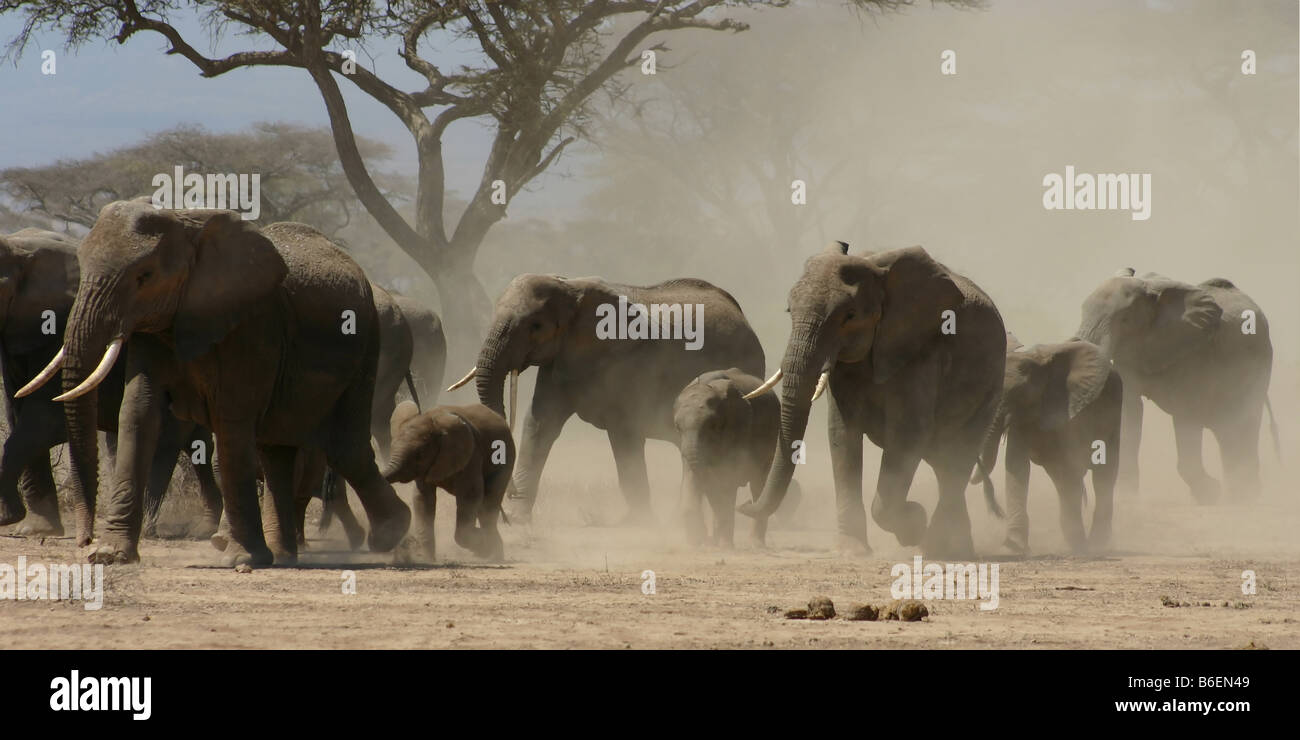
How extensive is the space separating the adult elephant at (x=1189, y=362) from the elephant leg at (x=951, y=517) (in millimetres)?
6375

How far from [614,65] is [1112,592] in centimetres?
1942

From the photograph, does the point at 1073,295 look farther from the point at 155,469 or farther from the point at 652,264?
the point at 155,469

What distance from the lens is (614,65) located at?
27812 millimetres

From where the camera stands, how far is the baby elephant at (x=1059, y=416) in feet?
46.1

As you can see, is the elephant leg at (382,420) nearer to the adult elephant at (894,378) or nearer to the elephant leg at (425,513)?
the elephant leg at (425,513)

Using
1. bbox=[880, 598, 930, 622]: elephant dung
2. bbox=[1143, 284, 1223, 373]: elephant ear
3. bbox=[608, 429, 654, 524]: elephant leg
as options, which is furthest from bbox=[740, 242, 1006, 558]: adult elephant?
bbox=[1143, 284, 1223, 373]: elephant ear

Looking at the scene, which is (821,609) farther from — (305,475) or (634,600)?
(305,475)

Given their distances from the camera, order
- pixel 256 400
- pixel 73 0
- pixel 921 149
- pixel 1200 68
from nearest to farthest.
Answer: pixel 256 400
pixel 73 0
pixel 1200 68
pixel 921 149

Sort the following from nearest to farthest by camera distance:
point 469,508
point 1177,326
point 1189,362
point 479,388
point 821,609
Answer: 1. point 821,609
2. point 469,508
3. point 479,388
4. point 1177,326
5. point 1189,362

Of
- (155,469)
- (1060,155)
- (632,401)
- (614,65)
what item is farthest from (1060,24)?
(155,469)

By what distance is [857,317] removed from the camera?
1192 cm

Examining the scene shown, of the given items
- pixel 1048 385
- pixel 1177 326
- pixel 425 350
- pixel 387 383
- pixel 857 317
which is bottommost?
pixel 1048 385

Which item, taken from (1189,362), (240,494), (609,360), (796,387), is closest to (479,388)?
(609,360)

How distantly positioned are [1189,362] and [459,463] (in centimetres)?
1111
